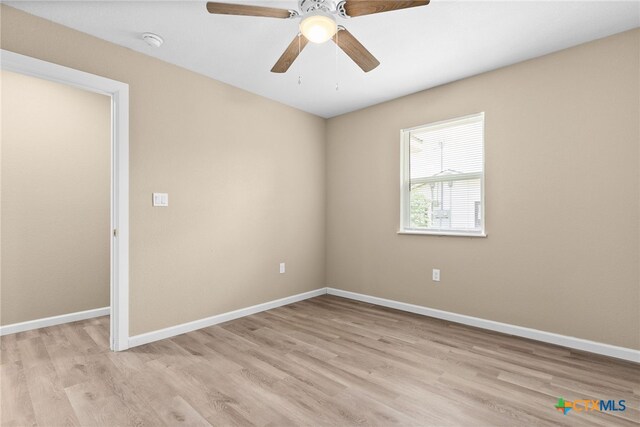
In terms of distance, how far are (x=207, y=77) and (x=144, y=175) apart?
1209 mm

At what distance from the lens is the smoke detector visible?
8.07 ft

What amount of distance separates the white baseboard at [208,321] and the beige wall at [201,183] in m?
0.05

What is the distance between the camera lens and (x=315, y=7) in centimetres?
176

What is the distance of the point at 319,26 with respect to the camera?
68.3 inches

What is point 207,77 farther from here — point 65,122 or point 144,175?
point 65,122

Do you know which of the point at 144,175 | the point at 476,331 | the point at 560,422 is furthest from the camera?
the point at 476,331

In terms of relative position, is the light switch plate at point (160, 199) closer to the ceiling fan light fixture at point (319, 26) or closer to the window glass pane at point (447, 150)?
the ceiling fan light fixture at point (319, 26)

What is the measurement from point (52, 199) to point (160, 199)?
1342 mm

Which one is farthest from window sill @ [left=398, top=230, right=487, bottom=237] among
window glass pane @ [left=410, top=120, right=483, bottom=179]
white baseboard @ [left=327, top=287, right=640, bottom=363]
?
Answer: white baseboard @ [left=327, top=287, right=640, bottom=363]

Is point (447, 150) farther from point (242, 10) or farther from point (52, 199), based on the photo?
point (52, 199)

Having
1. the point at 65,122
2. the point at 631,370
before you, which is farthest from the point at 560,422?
the point at 65,122

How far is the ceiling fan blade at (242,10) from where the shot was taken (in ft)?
5.44

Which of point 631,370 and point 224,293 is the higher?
point 224,293

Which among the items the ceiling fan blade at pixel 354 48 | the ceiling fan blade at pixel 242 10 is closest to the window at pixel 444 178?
the ceiling fan blade at pixel 354 48
